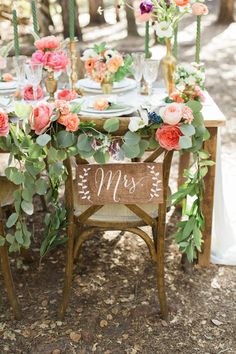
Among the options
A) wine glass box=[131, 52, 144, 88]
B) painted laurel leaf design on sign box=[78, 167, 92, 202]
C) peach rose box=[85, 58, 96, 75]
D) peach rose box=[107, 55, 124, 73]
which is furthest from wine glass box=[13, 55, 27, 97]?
painted laurel leaf design on sign box=[78, 167, 92, 202]

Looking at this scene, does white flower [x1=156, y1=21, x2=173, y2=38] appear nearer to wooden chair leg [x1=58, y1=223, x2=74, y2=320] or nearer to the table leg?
the table leg

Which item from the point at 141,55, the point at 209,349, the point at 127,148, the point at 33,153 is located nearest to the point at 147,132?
the point at 127,148

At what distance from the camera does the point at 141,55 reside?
8.50 ft

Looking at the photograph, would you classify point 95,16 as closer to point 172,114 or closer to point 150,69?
point 150,69

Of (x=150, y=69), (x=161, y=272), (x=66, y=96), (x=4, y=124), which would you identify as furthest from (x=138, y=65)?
(x=161, y=272)

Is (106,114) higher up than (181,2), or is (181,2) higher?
(181,2)

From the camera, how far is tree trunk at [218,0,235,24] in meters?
9.59

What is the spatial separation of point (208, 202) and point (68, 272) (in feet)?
2.54

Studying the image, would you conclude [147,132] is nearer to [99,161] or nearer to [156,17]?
[99,161]

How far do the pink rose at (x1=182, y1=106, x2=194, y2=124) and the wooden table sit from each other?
0.33m

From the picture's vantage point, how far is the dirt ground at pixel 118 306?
85.7 inches

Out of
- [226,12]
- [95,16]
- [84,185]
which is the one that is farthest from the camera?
[95,16]

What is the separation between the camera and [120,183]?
206 centimetres

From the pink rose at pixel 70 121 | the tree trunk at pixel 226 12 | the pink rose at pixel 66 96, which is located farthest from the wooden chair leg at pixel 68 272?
the tree trunk at pixel 226 12
